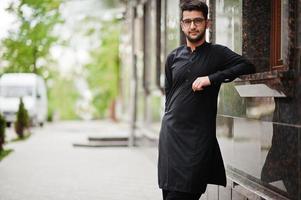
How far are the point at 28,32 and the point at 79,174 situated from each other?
1132 cm

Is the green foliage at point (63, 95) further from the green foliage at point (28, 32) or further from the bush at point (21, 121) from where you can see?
the bush at point (21, 121)

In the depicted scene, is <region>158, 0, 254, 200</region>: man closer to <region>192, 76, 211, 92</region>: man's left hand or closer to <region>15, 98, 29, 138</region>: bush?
<region>192, 76, 211, 92</region>: man's left hand

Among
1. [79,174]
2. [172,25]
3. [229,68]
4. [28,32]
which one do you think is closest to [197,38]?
[229,68]

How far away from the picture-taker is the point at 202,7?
4184 mm

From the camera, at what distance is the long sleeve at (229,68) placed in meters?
4.11

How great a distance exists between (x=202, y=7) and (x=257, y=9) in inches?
58.8

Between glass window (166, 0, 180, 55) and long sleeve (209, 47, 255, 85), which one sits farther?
glass window (166, 0, 180, 55)

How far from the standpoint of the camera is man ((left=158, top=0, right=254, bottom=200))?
409cm

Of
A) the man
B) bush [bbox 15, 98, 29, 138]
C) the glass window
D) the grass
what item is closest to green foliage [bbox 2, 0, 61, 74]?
bush [bbox 15, 98, 29, 138]

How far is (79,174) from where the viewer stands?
33.5 ft

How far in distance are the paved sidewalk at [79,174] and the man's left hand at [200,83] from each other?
3891 millimetres

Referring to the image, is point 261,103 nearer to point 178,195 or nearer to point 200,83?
point 200,83

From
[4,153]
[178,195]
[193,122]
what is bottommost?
[4,153]

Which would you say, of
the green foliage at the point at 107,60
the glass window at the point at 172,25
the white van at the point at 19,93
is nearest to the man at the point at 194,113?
the glass window at the point at 172,25
